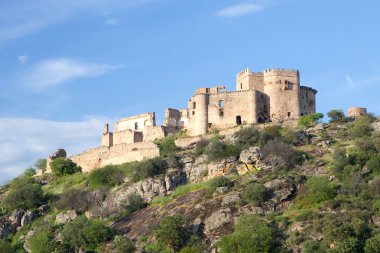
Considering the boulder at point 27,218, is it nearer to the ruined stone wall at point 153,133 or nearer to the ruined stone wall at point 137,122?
the ruined stone wall at point 153,133

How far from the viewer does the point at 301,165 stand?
71.2 meters

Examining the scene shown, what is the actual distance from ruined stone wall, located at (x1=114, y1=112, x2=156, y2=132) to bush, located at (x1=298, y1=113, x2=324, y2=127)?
53.6 feet

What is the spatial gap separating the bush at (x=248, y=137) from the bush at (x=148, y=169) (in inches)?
260

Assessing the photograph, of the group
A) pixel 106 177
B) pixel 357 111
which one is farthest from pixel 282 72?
pixel 106 177

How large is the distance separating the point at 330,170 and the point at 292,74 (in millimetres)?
16840

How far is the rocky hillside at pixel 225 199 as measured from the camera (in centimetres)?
6078

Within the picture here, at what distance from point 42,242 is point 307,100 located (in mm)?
30034

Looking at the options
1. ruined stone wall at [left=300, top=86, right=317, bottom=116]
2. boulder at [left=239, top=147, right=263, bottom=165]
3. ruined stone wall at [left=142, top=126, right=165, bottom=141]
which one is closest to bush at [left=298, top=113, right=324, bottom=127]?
ruined stone wall at [left=300, top=86, right=317, bottom=116]

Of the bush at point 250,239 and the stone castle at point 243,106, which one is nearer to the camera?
the bush at point 250,239

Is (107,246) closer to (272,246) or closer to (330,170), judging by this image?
(272,246)

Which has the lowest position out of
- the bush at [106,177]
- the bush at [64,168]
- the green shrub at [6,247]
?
the green shrub at [6,247]

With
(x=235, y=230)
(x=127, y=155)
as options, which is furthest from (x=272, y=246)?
(x=127, y=155)

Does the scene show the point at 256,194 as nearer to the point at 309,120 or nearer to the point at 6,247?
the point at 309,120

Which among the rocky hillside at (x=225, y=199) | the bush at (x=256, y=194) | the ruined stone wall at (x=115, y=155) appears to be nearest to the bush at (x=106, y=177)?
the rocky hillside at (x=225, y=199)
